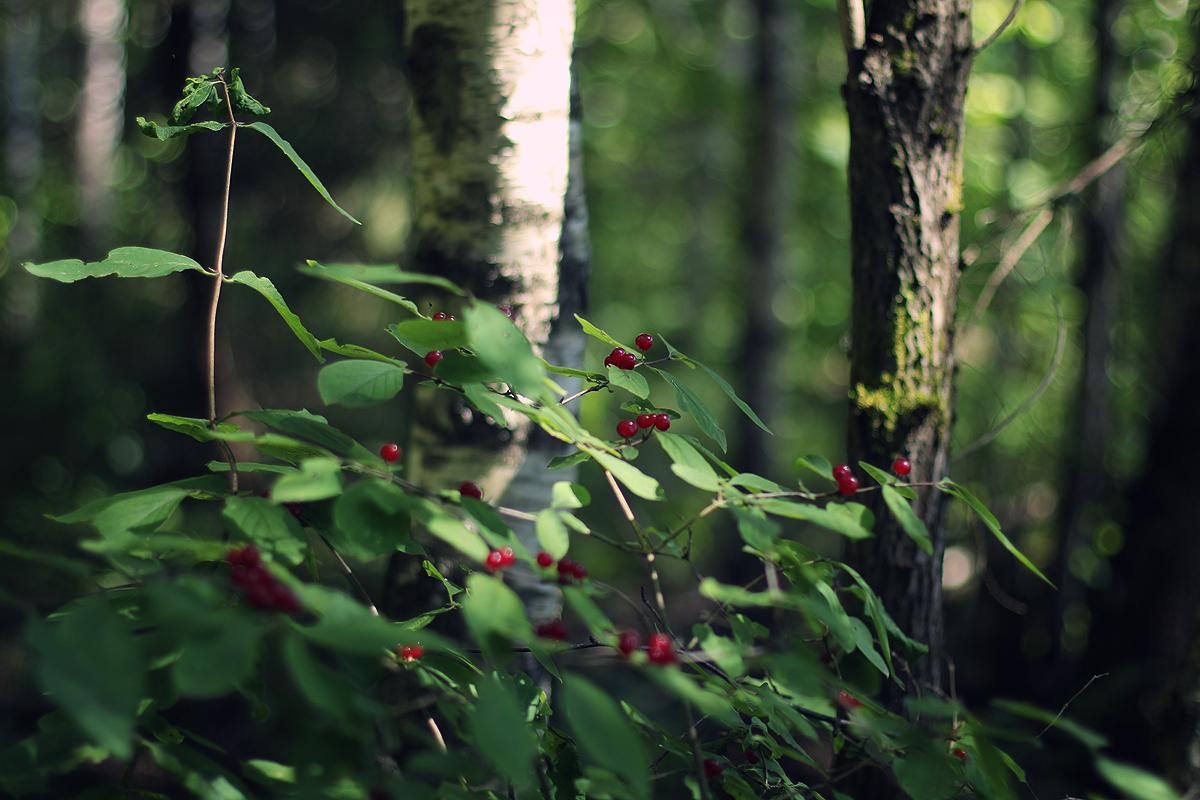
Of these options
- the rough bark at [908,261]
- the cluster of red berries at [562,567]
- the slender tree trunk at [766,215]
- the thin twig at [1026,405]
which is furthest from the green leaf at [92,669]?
the slender tree trunk at [766,215]

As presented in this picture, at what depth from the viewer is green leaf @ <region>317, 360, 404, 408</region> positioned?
31.6 inches

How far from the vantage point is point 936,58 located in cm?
138

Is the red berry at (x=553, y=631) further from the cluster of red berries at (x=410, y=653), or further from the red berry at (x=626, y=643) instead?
the cluster of red berries at (x=410, y=653)

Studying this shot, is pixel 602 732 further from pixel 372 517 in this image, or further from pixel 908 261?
pixel 908 261

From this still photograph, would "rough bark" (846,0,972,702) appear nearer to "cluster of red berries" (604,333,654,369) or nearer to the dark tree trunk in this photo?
"cluster of red berries" (604,333,654,369)

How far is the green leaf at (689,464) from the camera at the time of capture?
87cm

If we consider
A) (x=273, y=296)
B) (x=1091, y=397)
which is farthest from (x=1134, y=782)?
(x=1091, y=397)

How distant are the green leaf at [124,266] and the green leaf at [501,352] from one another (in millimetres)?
453

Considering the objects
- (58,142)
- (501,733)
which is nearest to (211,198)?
(501,733)

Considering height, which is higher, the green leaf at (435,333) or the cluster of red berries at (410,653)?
the green leaf at (435,333)

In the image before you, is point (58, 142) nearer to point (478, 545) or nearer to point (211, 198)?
point (211, 198)

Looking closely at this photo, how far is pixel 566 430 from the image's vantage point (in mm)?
851

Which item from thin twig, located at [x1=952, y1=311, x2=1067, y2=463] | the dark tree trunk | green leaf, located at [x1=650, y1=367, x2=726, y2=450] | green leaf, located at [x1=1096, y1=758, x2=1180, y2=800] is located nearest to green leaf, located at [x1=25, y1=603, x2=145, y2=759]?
green leaf, located at [x1=650, y1=367, x2=726, y2=450]

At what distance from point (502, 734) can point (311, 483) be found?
0.34 m
